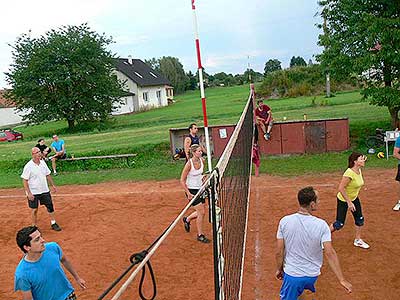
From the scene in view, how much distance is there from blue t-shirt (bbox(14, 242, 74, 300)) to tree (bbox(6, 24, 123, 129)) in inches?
1152

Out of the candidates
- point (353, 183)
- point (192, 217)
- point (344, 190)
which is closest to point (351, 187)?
point (353, 183)

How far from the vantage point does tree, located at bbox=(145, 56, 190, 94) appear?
258ft

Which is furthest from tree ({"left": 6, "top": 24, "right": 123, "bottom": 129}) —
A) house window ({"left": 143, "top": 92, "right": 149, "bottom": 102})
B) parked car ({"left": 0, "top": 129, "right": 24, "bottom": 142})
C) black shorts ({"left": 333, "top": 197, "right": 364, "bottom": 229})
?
black shorts ({"left": 333, "top": 197, "right": 364, "bottom": 229})

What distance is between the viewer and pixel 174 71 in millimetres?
79438

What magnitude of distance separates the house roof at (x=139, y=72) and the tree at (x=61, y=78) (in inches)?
676

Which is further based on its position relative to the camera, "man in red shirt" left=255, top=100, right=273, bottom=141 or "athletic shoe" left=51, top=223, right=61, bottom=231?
"man in red shirt" left=255, top=100, right=273, bottom=141

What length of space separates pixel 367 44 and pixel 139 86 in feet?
133

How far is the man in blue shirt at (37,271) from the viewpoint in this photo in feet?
14.2

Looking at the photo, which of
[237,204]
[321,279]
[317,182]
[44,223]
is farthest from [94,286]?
[317,182]

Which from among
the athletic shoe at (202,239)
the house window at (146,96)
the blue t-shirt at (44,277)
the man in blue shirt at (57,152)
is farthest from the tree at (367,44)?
the house window at (146,96)

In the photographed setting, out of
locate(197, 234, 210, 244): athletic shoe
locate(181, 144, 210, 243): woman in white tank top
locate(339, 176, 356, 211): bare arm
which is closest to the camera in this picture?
locate(339, 176, 356, 211): bare arm

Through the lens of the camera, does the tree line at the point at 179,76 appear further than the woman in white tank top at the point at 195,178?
Yes

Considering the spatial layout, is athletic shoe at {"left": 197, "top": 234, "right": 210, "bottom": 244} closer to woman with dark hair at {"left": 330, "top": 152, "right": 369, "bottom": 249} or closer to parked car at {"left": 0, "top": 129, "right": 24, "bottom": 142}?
woman with dark hair at {"left": 330, "top": 152, "right": 369, "bottom": 249}

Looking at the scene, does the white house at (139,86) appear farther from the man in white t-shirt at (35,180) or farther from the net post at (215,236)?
the net post at (215,236)
